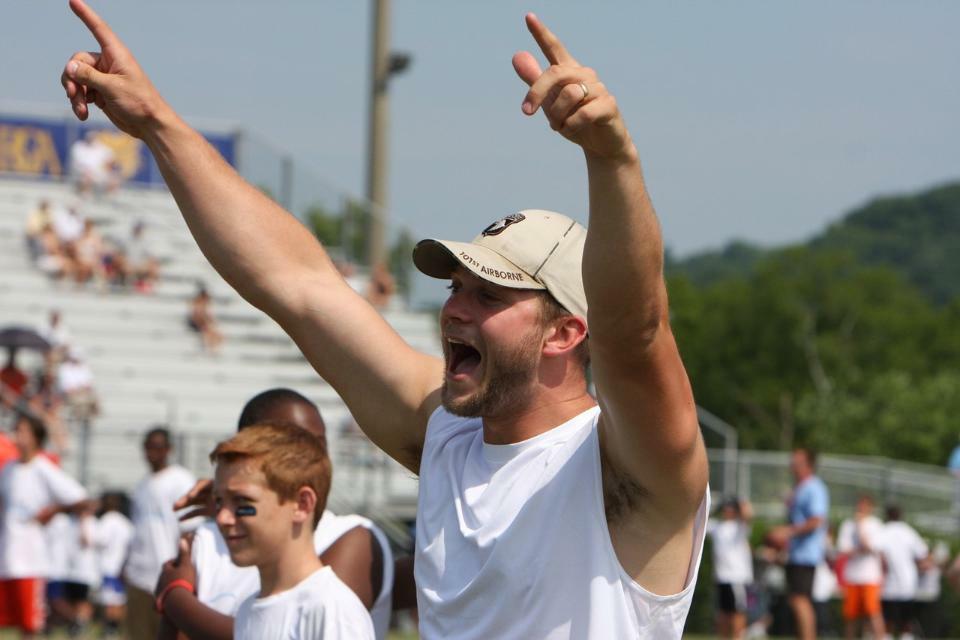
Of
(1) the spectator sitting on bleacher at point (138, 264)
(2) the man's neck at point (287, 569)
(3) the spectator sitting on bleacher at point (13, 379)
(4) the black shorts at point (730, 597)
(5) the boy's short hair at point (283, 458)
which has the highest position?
(5) the boy's short hair at point (283, 458)

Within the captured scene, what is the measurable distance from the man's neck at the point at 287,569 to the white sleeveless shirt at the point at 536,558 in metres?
1.08

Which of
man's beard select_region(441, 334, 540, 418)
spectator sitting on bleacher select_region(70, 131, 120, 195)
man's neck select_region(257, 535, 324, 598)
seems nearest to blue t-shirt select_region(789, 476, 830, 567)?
man's neck select_region(257, 535, 324, 598)

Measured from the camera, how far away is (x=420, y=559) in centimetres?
337

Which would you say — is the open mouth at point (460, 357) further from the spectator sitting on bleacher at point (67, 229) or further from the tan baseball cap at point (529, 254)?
the spectator sitting on bleacher at point (67, 229)

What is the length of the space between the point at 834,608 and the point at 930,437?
60.3 metres

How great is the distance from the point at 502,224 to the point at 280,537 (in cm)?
132

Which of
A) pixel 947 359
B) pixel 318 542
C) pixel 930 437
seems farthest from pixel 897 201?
pixel 318 542

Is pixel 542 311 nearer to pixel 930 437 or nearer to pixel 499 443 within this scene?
pixel 499 443

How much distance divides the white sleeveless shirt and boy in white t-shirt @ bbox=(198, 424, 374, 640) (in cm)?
97

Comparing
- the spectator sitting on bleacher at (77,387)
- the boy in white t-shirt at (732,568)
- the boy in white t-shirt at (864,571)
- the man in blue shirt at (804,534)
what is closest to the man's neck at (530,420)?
the man in blue shirt at (804,534)

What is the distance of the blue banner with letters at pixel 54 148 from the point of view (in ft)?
89.8

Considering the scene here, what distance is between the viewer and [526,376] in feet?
10.9

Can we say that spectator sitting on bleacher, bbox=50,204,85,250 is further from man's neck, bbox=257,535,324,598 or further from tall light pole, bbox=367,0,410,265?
man's neck, bbox=257,535,324,598

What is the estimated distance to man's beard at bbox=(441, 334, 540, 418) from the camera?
10.8 feet
